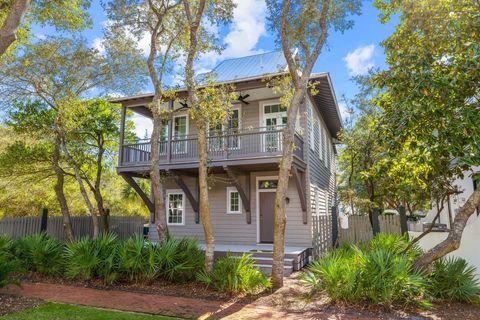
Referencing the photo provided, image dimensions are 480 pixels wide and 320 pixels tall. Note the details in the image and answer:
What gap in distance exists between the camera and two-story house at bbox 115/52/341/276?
11.1m

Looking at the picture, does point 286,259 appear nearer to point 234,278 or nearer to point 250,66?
point 234,278

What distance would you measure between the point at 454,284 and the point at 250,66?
10928 mm

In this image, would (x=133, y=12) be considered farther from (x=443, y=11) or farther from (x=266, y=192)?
(x=443, y=11)

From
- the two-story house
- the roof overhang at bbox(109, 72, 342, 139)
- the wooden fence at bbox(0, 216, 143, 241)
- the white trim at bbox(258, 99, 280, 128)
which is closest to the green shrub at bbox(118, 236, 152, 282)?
the two-story house

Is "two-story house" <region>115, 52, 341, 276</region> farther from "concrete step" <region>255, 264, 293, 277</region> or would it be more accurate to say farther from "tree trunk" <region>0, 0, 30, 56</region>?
"tree trunk" <region>0, 0, 30, 56</region>

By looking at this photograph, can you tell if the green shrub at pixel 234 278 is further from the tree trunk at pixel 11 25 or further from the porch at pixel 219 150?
the tree trunk at pixel 11 25

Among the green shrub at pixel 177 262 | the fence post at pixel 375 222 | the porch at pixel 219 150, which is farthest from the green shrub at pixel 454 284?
A: the green shrub at pixel 177 262

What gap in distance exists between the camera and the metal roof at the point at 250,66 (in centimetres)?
1286

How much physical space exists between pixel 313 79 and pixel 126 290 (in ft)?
29.7

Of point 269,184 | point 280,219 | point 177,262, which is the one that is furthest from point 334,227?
point 177,262

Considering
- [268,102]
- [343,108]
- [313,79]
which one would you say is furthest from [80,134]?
[343,108]

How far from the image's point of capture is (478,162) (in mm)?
5625

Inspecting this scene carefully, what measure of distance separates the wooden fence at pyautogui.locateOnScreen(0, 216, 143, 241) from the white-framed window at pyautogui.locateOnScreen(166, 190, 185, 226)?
2.89m

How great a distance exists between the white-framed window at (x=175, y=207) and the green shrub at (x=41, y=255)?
503 centimetres
